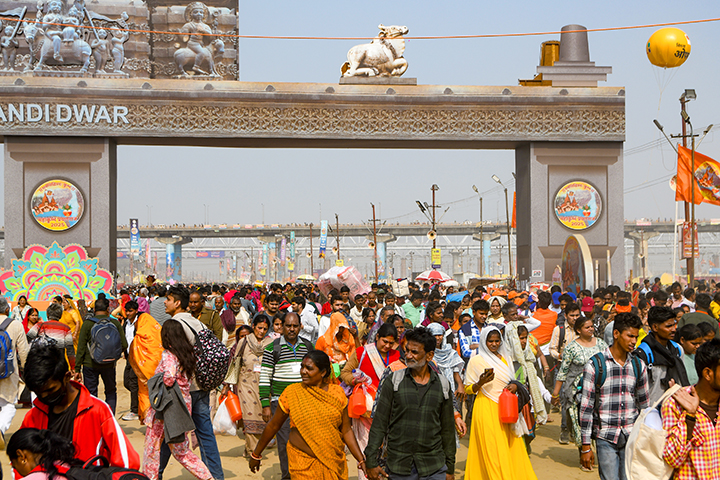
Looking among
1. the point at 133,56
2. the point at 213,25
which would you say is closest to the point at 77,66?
the point at 133,56

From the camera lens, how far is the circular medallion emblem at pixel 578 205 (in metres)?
30.0

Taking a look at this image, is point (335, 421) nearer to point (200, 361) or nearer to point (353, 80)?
point (200, 361)

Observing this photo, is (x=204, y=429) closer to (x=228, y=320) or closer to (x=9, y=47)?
(x=228, y=320)

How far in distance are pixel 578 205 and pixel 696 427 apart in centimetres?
2708

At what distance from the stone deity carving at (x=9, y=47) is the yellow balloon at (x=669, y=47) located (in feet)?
79.4

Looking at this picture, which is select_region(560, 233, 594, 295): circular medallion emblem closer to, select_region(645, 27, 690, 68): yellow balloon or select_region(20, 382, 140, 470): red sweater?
select_region(645, 27, 690, 68): yellow balloon

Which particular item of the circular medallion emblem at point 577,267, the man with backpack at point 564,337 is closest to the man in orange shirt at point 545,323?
the man with backpack at point 564,337

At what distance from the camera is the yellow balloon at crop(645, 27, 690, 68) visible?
17.8 metres

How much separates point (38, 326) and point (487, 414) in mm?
7005

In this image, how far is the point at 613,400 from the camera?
5660 mm

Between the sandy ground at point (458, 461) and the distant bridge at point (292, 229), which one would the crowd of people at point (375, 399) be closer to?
the sandy ground at point (458, 461)

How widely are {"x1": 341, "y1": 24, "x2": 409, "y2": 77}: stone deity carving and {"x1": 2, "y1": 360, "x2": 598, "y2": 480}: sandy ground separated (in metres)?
21.8

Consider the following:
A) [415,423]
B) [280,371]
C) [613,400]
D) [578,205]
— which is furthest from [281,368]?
[578,205]

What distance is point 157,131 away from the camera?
29281 mm
